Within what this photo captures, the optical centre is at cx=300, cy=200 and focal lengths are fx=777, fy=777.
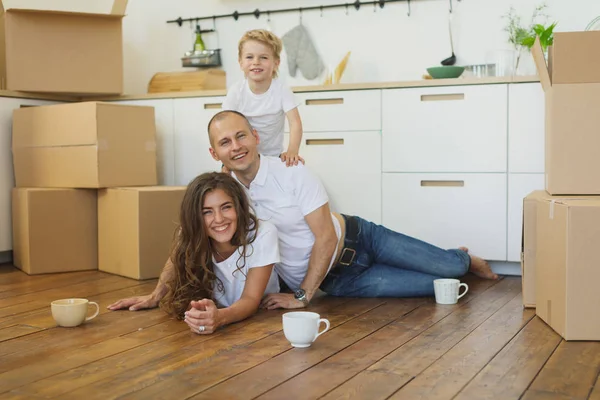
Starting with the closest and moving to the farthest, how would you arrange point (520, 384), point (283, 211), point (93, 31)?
point (520, 384) → point (283, 211) → point (93, 31)

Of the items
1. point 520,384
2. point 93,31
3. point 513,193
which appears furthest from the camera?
point 93,31

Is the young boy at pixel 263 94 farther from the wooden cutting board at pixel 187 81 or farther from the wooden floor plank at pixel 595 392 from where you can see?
the wooden floor plank at pixel 595 392

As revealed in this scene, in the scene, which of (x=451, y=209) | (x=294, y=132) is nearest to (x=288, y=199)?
(x=294, y=132)

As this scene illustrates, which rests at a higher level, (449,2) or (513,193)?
(449,2)

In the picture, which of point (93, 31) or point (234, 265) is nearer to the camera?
point (234, 265)

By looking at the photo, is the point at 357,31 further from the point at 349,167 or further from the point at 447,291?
the point at 447,291

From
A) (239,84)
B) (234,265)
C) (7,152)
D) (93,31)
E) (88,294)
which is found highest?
(93,31)

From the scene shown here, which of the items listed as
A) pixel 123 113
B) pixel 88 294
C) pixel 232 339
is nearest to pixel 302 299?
pixel 232 339

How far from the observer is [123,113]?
352 cm

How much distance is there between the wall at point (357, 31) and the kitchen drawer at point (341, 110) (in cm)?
49

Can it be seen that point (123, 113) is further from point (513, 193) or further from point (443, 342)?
point (443, 342)

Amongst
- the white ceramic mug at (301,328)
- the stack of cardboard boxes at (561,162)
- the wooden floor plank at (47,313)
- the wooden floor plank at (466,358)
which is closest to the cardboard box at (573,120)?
the stack of cardboard boxes at (561,162)

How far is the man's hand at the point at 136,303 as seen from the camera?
8.43ft

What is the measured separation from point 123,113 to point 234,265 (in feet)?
4.61
